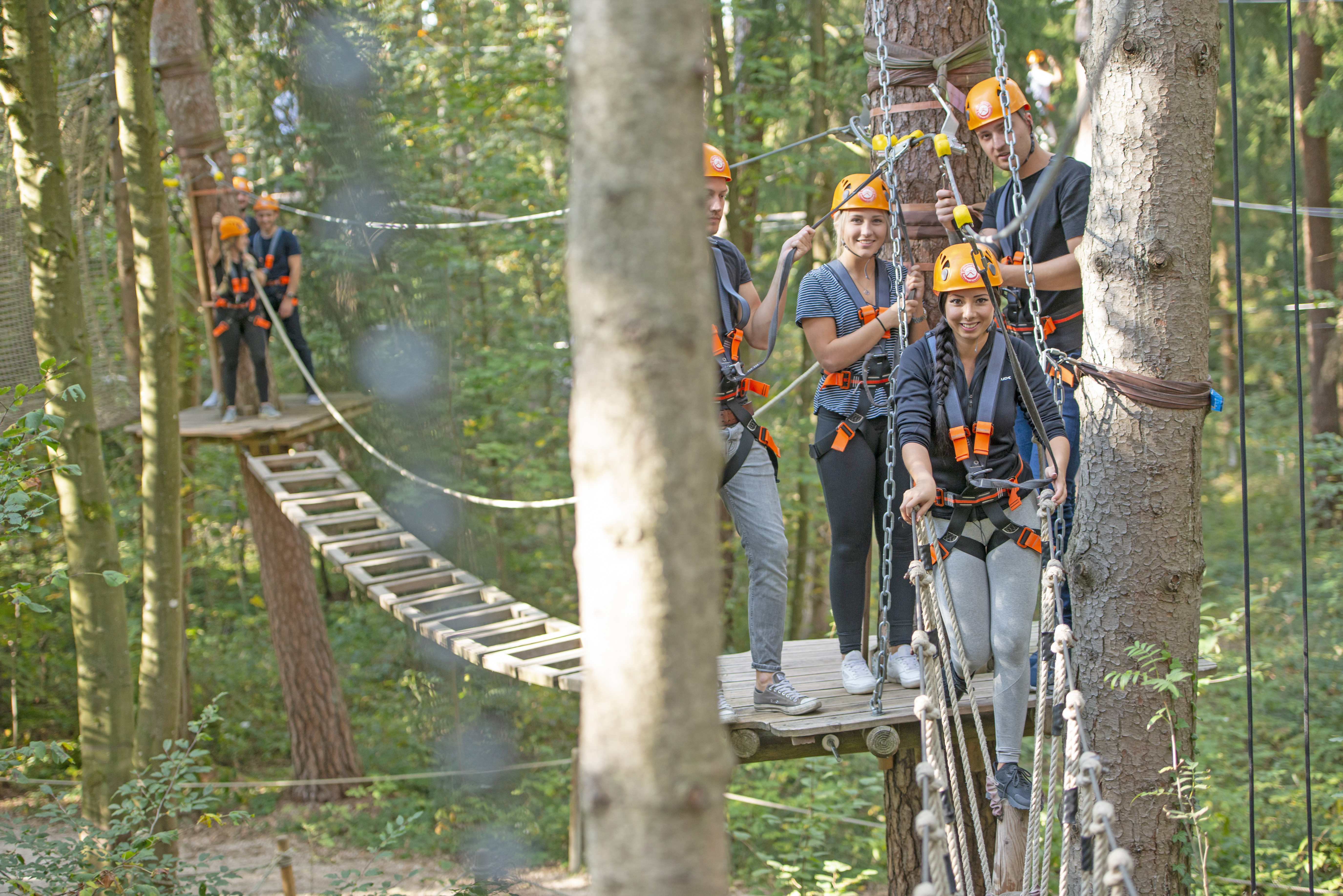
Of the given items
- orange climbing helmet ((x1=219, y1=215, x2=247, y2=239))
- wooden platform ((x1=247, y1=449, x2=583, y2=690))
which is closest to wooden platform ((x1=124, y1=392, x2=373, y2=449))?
wooden platform ((x1=247, y1=449, x2=583, y2=690))

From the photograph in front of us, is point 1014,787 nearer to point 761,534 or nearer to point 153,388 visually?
point 761,534

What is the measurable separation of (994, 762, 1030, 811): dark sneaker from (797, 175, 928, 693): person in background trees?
343mm

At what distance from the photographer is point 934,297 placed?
3.41 meters

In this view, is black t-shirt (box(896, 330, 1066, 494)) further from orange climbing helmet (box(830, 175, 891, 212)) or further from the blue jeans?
orange climbing helmet (box(830, 175, 891, 212))

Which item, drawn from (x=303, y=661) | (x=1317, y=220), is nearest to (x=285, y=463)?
(x=303, y=661)

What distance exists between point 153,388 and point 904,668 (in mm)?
3810

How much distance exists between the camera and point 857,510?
2850 mm

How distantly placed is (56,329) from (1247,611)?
4590 millimetres

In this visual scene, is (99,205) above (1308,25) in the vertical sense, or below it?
below

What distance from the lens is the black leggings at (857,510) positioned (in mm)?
2846

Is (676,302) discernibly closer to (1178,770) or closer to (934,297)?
(1178,770)

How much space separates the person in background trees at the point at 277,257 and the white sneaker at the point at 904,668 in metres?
5.12

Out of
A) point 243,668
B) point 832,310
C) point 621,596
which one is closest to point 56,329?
point 832,310

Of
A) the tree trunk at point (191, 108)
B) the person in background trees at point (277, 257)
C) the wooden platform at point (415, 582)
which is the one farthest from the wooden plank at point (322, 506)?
the tree trunk at point (191, 108)
